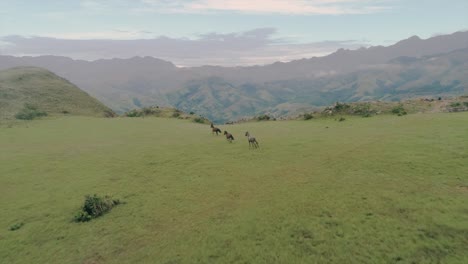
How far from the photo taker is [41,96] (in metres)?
89.1

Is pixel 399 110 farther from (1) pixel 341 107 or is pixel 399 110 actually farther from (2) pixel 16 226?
(2) pixel 16 226

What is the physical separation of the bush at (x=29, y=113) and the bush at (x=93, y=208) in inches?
2388

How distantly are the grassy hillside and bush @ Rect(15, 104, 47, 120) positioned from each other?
1.07m

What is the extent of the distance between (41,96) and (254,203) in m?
92.8

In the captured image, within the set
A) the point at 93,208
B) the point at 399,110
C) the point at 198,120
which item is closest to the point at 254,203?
the point at 93,208

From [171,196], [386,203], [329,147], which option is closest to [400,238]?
[386,203]

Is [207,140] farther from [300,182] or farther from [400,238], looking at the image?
[400,238]

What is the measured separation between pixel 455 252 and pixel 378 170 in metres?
9.61

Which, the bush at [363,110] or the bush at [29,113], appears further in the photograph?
the bush at [29,113]

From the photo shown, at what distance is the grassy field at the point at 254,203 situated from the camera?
1341 cm

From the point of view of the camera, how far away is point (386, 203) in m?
16.2

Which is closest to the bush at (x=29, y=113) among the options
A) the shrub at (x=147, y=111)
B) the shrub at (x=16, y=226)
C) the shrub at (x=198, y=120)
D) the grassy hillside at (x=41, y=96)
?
the grassy hillside at (x=41, y=96)

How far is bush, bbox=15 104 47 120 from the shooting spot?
66475mm

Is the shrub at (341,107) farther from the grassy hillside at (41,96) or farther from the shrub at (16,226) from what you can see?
the grassy hillside at (41,96)
